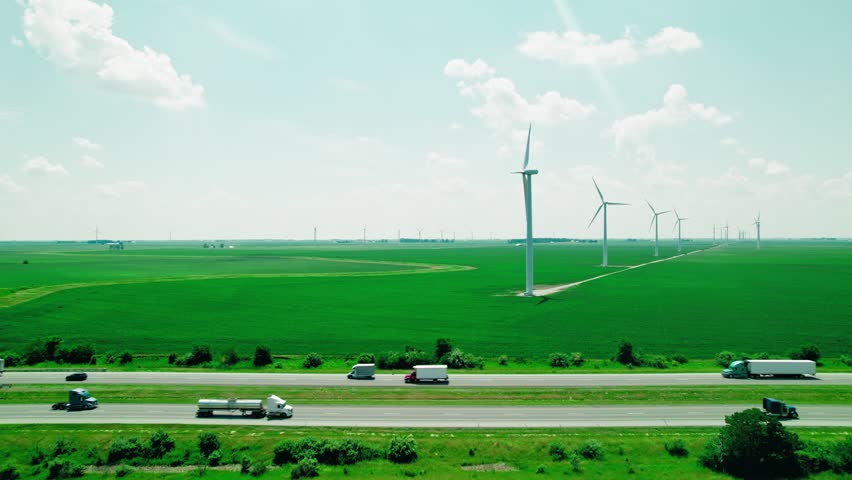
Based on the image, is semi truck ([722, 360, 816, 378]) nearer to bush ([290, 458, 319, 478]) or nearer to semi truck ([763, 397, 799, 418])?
semi truck ([763, 397, 799, 418])

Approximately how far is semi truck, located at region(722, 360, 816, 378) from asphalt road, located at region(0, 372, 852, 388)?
0.91 meters

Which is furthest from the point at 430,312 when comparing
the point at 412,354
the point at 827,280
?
the point at 827,280

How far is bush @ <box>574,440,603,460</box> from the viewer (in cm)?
3812

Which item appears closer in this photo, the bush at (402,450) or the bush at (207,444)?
the bush at (402,450)

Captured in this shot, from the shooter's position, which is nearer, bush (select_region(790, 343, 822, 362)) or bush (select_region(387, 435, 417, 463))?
bush (select_region(387, 435, 417, 463))

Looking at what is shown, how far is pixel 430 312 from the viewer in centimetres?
11031

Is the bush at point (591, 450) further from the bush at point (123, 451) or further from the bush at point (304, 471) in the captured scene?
the bush at point (123, 451)

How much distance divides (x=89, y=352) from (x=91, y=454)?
35919 millimetres

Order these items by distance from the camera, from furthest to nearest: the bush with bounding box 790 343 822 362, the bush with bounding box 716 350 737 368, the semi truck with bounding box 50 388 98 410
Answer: the bush with bounding box 790 343 822 362, the bush with bounding box 716 350 737 368, the semi truck with bounding box 50 388 98 410

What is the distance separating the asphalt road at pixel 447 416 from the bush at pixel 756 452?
20.2ft

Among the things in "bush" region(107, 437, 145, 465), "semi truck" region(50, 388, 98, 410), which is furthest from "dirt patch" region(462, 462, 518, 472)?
"semi truck" region(50, 388, 98, 410)

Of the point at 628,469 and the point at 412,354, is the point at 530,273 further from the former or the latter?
the point at 628,469

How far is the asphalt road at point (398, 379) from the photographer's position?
5594 centimetres

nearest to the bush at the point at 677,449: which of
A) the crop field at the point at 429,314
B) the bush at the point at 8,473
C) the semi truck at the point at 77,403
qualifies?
the crop field at the point at 429,314
